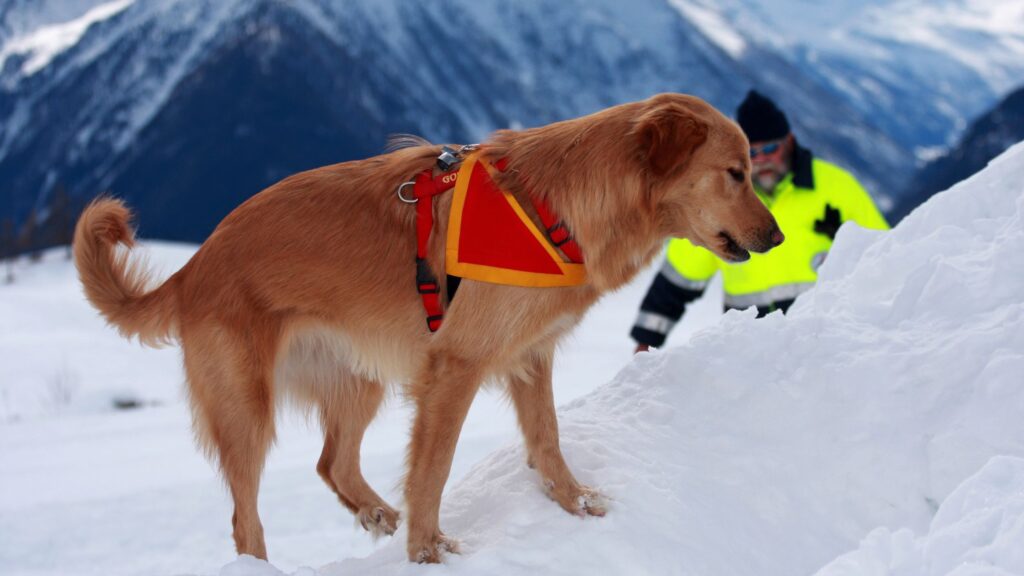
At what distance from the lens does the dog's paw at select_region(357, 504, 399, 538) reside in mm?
4293

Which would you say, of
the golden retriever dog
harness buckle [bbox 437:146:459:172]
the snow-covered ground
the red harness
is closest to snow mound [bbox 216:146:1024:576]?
the snow-covered ground

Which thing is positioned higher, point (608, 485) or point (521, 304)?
point (521, 304)

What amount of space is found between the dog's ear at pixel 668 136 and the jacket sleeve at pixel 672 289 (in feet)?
8.46

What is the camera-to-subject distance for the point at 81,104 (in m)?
162

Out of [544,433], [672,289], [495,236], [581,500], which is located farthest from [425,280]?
[672,289]

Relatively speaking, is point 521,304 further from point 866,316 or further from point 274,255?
point 866,316

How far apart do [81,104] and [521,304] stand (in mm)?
181864

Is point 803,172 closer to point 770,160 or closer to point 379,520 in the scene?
point 770,160

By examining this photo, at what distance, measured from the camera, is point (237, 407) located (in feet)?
11.5

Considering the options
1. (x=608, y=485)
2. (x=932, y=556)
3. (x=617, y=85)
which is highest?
(x=932, y=556)

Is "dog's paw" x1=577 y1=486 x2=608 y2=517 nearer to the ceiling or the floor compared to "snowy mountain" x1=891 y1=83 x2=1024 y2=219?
nearer to the ceiling

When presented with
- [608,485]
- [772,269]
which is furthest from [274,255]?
[772,269]

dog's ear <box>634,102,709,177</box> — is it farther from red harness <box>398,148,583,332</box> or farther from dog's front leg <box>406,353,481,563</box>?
dog's front leg <box>406,353,481,563</box>

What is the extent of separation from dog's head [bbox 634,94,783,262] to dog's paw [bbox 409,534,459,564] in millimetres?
1503
